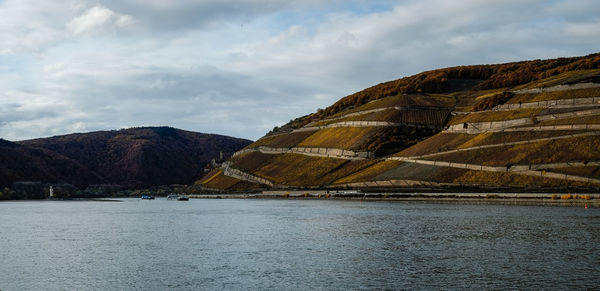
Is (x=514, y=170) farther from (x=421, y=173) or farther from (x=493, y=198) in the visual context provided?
(x=421, y=173)

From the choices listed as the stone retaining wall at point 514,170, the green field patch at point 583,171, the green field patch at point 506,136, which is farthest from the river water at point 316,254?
the green field patch at point 506,136

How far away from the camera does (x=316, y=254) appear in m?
64.2

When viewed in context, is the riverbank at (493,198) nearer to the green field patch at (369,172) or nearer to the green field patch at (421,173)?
the green field patch at (421,173)

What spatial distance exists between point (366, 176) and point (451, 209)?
67883 mm

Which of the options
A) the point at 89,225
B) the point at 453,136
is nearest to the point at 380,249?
the point at 89,225

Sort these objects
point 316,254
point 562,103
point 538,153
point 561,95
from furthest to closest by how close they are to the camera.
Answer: point 561,95 → point 562,103 → point 538,153 → point 316,254

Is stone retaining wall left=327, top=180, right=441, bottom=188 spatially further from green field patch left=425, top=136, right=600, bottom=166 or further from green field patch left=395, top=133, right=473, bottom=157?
green field patch left=395, top=133, right=473, bottom=157

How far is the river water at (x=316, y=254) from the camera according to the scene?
4919cm

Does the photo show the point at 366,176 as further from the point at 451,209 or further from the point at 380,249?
the point at 380,249

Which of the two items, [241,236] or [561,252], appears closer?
[561,252]

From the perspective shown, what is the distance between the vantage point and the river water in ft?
161

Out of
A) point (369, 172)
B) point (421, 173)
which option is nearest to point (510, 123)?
point (421, 173)


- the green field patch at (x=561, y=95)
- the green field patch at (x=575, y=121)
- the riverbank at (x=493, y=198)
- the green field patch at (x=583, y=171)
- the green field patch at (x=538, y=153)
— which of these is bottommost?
the riverbank at (x=493, y=198)

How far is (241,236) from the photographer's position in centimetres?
8294
